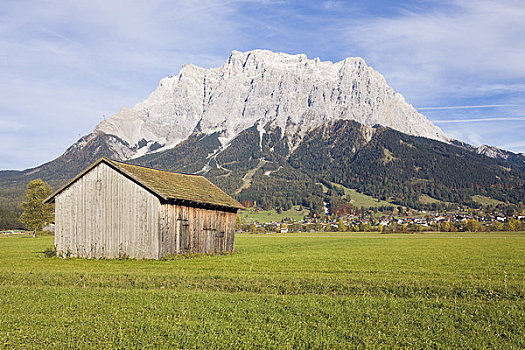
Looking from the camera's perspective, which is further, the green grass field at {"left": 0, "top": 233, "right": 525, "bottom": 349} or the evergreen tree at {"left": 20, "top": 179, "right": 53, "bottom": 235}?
the evergreen tree at {"left": 20, "top": 179, "right": 53, "bottom": 235}

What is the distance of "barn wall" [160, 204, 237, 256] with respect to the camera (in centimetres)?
3403

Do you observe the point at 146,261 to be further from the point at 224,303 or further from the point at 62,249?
the point at 224,303

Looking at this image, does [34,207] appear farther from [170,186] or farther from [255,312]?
[255,312]

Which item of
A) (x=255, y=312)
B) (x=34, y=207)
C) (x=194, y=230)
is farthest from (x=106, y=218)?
(x=34, y=207)

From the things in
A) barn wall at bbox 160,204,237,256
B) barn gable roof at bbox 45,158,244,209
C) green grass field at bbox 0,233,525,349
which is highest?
barn gable roof at bbox 45,158,244,209

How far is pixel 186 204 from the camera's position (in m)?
36.2

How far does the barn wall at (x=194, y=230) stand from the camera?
3403cm

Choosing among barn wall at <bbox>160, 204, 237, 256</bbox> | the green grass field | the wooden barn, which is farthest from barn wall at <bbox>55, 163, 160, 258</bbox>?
the green grass field

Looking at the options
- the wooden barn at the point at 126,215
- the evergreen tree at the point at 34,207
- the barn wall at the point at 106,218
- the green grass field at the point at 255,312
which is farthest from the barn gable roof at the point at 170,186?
the evergreen tree at the point at 34,207

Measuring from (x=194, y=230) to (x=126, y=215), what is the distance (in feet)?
18.7

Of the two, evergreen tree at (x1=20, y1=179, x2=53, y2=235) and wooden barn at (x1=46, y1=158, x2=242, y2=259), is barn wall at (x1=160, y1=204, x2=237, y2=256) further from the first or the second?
evergreen tree at (x1=20, y1=179, x2=53, y2=235)

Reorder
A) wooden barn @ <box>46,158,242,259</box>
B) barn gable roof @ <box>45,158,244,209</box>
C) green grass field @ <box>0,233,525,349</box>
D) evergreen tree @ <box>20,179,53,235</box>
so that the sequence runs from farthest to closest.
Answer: evergreen tree @ <box>20,179,53,235</box> < barn gable roof @ <box>45,158,244,209</box> < wooden barn @ <box>46,158,242,259</box> < green grass field @ <box>0,233,525,349</box>

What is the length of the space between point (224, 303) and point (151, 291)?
3955 millimetres

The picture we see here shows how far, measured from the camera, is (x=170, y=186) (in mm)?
36094
